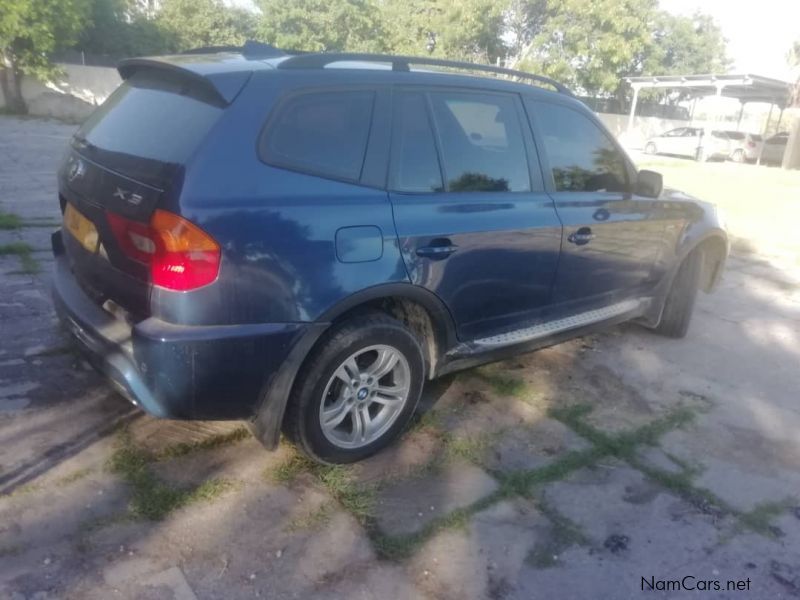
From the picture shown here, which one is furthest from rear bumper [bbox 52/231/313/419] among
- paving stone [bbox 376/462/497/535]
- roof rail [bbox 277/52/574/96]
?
roof rail [bbox 277/52/574/96]

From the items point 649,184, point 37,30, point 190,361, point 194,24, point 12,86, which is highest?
point 194,24

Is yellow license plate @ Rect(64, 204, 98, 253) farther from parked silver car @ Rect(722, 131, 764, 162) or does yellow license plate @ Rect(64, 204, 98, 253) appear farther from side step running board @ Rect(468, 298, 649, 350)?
parked silver car @ Rect(722, 131, 764, 162)

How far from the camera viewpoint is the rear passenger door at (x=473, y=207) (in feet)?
10.1

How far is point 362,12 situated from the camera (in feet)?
94.3

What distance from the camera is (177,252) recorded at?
96.3 inches

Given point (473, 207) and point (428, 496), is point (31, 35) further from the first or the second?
point (428, 496)

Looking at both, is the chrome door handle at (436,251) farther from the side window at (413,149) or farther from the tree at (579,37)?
the tree at (579,37)

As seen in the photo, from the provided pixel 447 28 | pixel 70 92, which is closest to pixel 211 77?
pixel 70 92

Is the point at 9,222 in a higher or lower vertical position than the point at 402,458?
higher

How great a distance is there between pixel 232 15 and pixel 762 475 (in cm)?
3198

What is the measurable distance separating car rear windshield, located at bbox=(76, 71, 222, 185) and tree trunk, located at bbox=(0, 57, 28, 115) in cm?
2069

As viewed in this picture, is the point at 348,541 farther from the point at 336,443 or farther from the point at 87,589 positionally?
the point at 87,589

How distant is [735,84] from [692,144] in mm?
3487

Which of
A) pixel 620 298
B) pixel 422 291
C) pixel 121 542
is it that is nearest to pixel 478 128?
pixel 422 291
